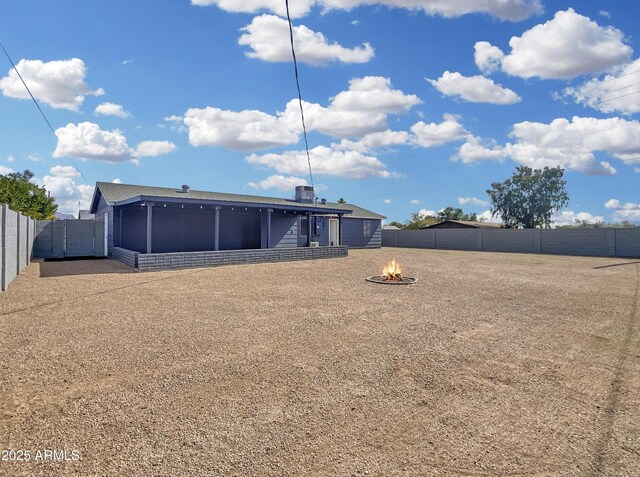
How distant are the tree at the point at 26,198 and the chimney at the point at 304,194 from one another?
15168 millimetres

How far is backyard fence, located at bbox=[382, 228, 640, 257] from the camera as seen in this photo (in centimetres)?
2308

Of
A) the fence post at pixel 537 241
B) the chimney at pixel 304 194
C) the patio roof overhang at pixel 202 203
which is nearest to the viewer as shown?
the patio roof overhang at pixel 202 203

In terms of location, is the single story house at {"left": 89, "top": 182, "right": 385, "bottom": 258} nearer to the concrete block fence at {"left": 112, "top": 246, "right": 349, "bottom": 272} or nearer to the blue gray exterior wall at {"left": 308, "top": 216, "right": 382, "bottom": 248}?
the concrete block fence at {"left": 112, "top": 246, "right": 349, "bottom": 272}

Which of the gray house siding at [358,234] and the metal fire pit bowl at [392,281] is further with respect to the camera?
the gray house siding at [358,234]

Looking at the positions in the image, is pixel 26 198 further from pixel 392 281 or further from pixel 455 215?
pixel 455 215

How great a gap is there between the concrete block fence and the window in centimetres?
984

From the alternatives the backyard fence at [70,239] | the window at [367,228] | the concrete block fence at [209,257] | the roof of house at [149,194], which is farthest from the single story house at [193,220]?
the window at [367,228]

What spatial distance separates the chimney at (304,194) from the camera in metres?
25.1

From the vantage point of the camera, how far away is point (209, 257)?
47.6 ft

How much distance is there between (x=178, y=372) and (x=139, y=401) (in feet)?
2.24

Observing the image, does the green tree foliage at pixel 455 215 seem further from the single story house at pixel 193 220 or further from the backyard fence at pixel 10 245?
the backyard fence at pixel 10 245

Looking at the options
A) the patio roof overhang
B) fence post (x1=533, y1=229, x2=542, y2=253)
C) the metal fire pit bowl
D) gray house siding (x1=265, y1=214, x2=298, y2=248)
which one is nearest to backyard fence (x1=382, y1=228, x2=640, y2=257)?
fence post (x1=533, y1=229, x2=542, y2=253)

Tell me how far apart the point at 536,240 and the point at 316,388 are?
27.4m

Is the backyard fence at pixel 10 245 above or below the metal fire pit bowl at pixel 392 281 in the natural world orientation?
above
